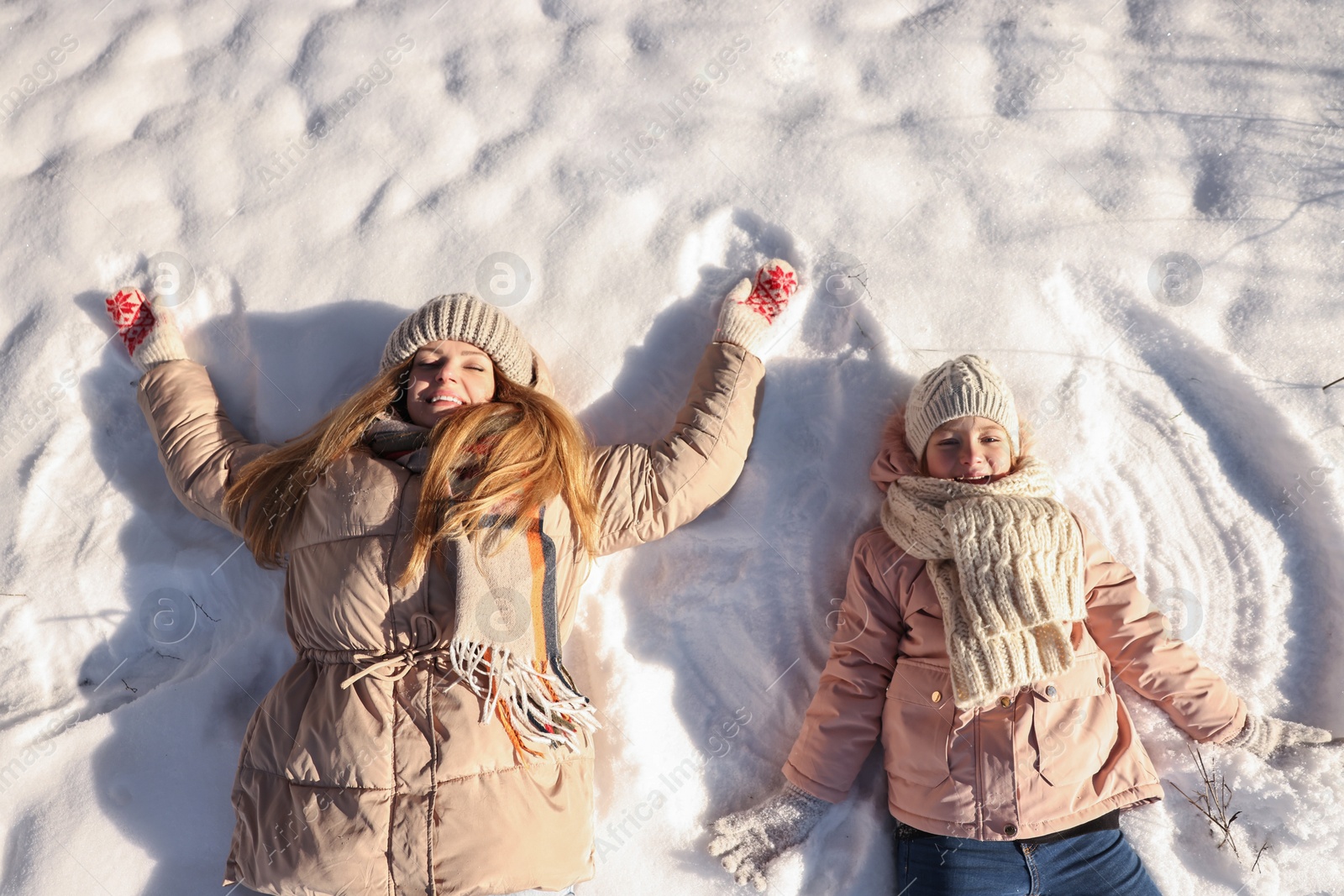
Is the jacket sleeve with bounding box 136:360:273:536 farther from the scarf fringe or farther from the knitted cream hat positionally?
the knitted cream hat

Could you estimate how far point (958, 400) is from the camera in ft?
8.55

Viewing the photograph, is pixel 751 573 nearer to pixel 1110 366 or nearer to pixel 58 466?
pixel 1110 366

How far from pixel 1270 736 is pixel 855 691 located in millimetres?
1285

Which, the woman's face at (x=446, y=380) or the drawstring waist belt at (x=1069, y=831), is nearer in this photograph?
the drawstring waist belt at (x=1069, y=831)

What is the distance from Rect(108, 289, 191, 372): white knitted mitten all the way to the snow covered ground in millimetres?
95

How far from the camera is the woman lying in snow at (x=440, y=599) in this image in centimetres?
234

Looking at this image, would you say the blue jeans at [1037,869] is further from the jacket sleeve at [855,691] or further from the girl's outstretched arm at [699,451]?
the girl's outstretched arm at [699,451]

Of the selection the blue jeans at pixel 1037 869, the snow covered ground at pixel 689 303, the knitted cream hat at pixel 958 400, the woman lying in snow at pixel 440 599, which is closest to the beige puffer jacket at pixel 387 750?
the woman lying in snow at pixel 440 599

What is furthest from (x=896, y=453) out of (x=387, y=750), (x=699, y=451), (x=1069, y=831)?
(x=387, y=750)

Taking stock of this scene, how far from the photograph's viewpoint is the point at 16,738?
2.89 metres

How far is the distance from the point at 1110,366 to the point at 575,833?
2272 millimetres

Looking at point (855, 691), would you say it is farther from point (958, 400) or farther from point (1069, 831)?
point (958, 400)

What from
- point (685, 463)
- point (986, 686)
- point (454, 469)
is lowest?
point (986, 686)

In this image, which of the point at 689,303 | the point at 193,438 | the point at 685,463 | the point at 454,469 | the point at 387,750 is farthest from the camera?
the point at 689,303
